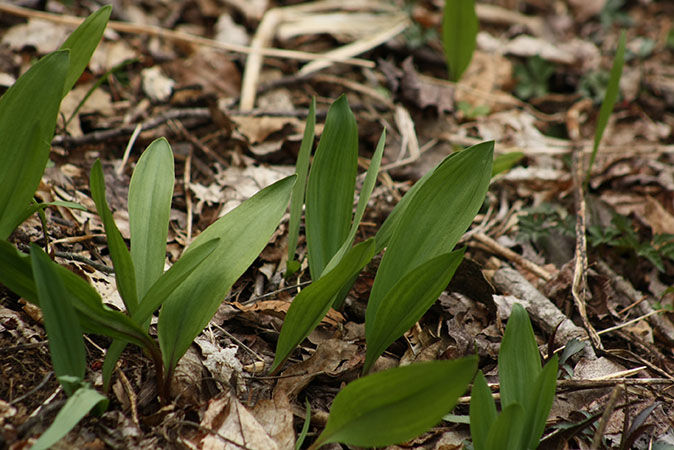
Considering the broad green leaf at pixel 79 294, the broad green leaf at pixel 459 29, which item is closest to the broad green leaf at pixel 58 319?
the broad green leaf at pixel 79 294

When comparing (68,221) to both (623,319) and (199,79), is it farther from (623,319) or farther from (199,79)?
(623,319)

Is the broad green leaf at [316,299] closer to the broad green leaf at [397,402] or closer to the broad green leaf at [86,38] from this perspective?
the broad green leaf at [397,402]

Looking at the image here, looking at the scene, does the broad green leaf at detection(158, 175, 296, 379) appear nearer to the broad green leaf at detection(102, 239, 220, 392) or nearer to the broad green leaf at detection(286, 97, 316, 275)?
the broad green leaf at detection(102, 239, 220, 392)

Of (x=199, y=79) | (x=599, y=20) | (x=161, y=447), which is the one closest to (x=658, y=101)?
(x=599, y=20)

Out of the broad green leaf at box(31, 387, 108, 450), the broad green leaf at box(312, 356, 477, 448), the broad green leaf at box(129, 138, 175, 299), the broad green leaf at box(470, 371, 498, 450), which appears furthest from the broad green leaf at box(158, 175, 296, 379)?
the broad green leaf at box(470, 371, 498, 450)

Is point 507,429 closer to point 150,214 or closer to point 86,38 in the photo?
point 150,214

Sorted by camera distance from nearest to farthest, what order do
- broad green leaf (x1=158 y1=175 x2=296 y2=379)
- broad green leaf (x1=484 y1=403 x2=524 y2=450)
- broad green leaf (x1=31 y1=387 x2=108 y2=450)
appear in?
1. broad green leaf (x1=31 y1=387 x2=108 y2=450)
2. broad green leaf (x1=484 y1=403 x2=524 y2=450)
3. broad green leaf (x1=158 y1=175 x2=296 y2=379)

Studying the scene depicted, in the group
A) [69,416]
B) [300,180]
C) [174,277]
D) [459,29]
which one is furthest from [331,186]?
[459,29]
